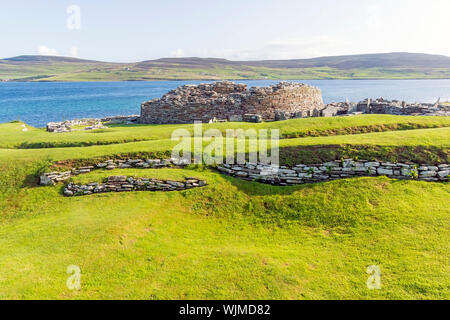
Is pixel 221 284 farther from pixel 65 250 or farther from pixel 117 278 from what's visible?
pixel 65 250

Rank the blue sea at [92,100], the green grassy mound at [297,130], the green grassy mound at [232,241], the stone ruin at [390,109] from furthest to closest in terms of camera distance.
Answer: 1. the blue sea at [92,100]
2. the stone ruin at [390,109]
3. the green grassy mound at [297,130]
4. the green grassy mound at [232,241]

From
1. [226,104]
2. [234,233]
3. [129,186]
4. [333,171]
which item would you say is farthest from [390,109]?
[129,186]

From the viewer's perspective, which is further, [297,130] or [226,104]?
[226,104]

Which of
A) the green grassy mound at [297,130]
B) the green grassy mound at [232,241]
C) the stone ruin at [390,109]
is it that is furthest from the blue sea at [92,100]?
the green grassy mound at [232,241]

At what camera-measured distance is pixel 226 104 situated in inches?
1297

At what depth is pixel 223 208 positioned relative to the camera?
1301 cm

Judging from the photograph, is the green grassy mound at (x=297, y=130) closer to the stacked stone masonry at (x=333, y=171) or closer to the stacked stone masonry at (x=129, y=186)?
the stacked stone masonry at (x=333, y=171)

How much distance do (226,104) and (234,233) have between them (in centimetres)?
2358

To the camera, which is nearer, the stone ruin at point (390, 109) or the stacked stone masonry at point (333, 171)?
the stacked stone masonry at point (333, 171)

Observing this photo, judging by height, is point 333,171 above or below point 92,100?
below

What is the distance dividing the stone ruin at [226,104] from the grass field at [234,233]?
1690 centimetres

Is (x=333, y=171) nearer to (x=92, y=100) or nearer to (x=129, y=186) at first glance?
(x=129, y=186)

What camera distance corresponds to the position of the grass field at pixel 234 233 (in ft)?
28.0
